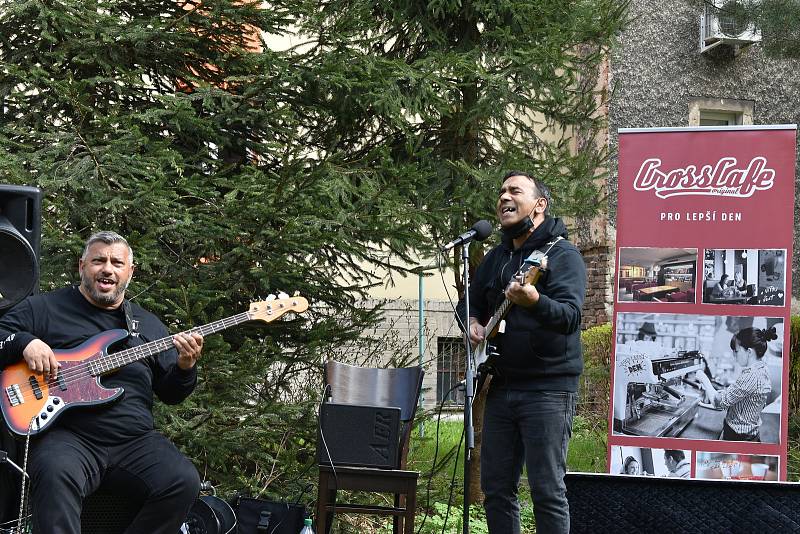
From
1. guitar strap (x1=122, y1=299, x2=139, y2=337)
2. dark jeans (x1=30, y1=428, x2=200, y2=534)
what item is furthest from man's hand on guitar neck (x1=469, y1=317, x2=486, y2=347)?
guitar strap (x1=122, y1=299, x2=139, y2=337)

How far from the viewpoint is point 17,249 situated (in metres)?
4.19

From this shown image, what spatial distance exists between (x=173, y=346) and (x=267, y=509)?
1.06m

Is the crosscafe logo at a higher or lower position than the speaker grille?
higher

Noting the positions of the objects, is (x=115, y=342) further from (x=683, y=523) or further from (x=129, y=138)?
(x=683, y=523)

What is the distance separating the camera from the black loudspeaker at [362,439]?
4.66 m

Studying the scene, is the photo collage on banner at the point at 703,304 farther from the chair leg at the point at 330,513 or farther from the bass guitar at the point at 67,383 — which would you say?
the bass guitar at the point at 67,383

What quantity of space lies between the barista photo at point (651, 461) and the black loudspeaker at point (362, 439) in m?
1.55

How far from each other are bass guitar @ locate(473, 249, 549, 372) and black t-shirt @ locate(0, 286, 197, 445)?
136 centimetres

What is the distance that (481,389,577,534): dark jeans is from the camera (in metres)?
3.70

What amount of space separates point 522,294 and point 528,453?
0.71m

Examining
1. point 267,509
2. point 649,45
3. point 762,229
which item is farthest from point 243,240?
point 649,45

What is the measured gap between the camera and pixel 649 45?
12984 mm

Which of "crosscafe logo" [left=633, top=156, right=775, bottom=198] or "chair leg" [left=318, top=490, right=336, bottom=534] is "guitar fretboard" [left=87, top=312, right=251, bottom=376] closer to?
"chair leg" [left=318, top=490, right=336, bottom=534]

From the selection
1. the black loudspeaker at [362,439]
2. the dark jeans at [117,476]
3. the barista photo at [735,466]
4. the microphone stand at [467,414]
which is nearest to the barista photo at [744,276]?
the barista photo at [735,466]
